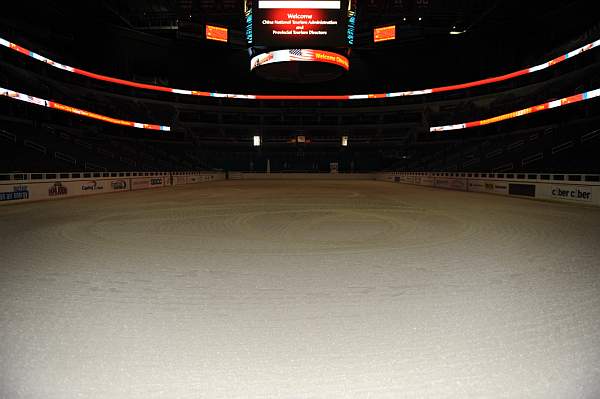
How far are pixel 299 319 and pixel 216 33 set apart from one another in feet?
137

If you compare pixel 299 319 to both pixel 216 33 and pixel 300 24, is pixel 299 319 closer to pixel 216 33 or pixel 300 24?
pixel 300 24

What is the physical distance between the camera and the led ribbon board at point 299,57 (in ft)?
83.3

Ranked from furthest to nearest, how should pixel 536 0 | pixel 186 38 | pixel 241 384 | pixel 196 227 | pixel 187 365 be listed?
pixel 186 38
pixel 536 0
pixel 196 227
pixel 187 365
pixel 241 384

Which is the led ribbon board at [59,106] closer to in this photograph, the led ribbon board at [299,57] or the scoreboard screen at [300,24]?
the led ribbon board at [299,57]

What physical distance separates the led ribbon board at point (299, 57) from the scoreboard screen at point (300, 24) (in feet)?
16.8

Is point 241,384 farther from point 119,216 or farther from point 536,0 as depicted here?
point 536,0

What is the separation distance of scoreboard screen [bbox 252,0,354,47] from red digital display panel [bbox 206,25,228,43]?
20692 mm

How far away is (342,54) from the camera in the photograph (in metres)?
28.4

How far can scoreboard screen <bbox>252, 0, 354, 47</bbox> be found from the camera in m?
19.6

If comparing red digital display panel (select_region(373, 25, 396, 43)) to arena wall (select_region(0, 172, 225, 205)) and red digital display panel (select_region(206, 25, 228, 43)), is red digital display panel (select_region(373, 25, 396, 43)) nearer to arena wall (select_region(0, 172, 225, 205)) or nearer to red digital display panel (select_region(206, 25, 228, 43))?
red digital display panel (select_region(206, 25, 228, 43))

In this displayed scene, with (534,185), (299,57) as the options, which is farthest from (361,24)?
(534,185)

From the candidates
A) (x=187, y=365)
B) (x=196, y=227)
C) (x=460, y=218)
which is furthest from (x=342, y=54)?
(x=187, y=365)

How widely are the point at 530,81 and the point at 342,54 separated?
29.3 meters

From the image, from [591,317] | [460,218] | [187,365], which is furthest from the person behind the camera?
[460,218]
